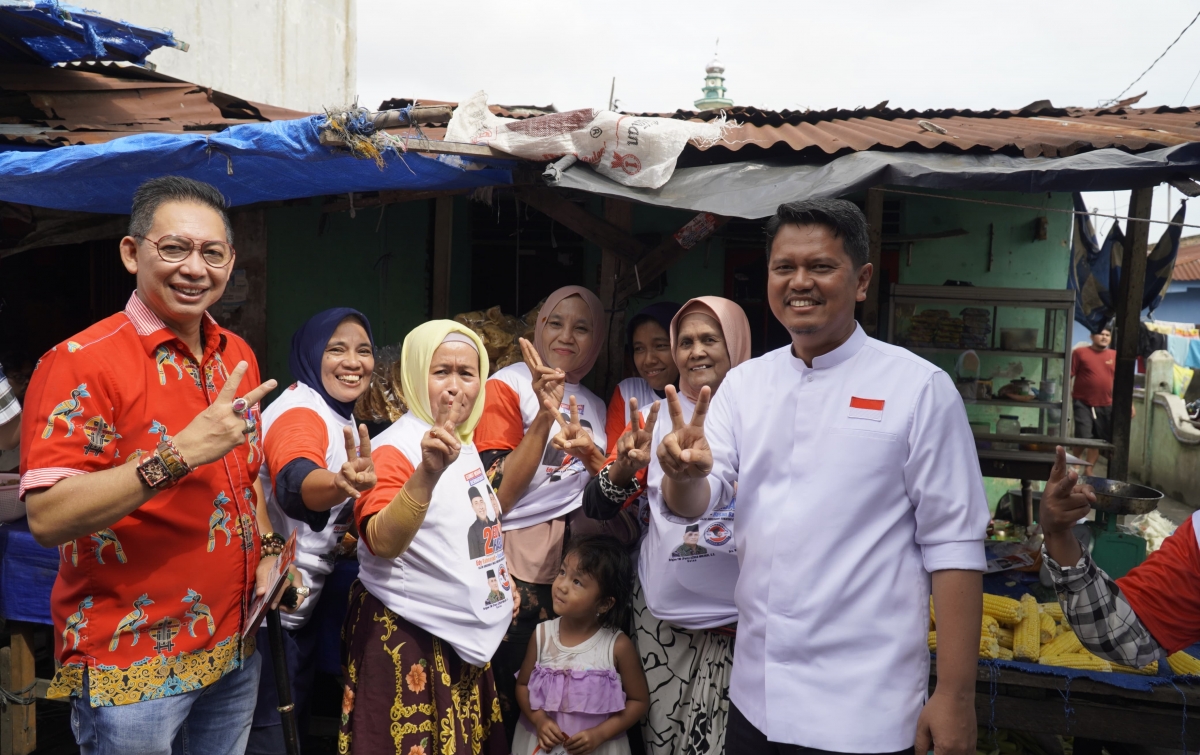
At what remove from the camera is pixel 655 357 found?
3.84 metres

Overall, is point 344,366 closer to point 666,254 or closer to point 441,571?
point 441,571

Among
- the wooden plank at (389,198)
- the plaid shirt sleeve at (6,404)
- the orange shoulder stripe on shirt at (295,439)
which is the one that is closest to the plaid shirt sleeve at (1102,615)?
the orange shoulder stripe on shirt at (295,439)

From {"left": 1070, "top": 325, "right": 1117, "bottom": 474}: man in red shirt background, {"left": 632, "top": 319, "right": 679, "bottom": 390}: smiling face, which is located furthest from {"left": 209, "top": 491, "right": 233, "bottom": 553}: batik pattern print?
{"left": 1070, "top": 325, "right": 1117, "bottom": 474}: man in red shirt background

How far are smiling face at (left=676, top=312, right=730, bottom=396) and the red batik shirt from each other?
1742mm

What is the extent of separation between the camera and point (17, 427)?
2.76 m

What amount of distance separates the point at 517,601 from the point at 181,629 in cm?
124

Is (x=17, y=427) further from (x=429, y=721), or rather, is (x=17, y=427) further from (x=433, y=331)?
(x=429, y=721)

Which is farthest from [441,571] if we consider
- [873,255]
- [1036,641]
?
[873,255]

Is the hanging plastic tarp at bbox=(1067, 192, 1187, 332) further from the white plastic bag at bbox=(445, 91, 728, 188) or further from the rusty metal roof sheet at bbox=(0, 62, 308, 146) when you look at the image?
the rusty metal roof sheet at bbox=(0, 62, 308, 146)

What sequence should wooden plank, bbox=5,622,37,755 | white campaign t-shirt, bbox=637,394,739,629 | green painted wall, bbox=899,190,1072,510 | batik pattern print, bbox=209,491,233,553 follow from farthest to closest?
1. green painted wall, bbox=899,190,1072,510
2. wooden plank, bbox=5,622,37,755
3. white campaign t-shirt, bbox=637,394,739,629
4. batik pattern print, bbox=209,491,233,553

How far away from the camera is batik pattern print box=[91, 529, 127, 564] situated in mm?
2037

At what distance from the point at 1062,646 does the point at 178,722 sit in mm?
3629

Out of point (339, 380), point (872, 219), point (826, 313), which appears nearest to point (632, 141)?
point (339, 380)

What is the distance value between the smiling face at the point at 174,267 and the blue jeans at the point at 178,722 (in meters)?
0.99
